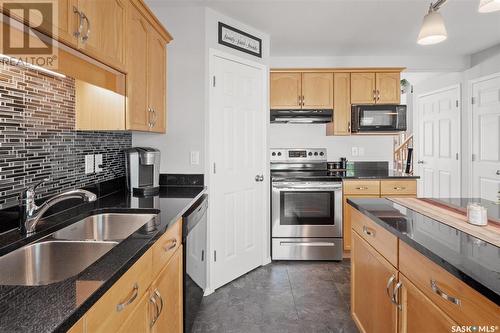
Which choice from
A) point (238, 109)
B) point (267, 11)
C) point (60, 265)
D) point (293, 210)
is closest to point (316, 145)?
point (293, 210)

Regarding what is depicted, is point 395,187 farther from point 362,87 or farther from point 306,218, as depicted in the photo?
point 362,87

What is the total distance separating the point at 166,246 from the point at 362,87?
10.3ft

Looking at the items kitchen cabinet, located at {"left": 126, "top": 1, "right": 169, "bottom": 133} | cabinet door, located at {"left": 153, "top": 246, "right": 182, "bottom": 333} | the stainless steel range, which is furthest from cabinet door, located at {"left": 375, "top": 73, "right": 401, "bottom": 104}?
cabinet door, located at {"left": 153, "top": 246, "right": 182, "bottom": 333}

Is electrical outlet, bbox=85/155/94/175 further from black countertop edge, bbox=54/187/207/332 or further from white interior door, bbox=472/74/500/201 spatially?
white interior door, bbox=472/74/500/201

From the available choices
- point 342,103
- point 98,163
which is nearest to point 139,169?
point 98,163

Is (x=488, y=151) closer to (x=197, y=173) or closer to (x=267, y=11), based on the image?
(x=267, y=11)

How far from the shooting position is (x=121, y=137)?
98.2 inches

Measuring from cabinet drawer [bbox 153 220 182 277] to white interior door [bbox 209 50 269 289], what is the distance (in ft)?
3.26

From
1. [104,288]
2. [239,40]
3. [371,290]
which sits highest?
[239,40]

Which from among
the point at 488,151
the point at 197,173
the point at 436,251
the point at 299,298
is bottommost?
the point at 299,298

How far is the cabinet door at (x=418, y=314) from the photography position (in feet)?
3.19

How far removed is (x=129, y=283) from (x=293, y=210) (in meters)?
2.45

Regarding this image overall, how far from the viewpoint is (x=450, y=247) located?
1.00 m

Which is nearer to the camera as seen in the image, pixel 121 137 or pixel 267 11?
pixel 121 137
